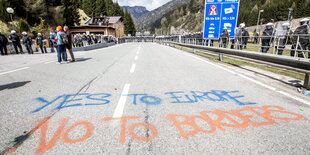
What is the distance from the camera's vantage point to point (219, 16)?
14.2m

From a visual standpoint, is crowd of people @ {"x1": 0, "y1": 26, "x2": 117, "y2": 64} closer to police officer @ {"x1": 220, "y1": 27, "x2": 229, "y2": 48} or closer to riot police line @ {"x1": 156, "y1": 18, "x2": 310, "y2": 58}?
riot police line @ {"x1": 156, "y1": 18, "x2": 310, "y2": 58}

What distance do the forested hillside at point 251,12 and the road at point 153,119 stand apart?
325 feet

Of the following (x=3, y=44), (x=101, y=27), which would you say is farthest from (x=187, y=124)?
(x=101, y=27)

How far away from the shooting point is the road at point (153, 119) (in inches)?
81.4

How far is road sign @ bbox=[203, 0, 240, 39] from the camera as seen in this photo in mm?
13716

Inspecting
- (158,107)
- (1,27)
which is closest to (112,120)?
(158,107)

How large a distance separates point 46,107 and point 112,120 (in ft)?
5.05

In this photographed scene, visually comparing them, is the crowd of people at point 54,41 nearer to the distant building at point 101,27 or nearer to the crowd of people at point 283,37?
the crowd of people at point 283,37

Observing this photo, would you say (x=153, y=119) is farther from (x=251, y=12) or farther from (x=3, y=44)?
(x=251, y=12)

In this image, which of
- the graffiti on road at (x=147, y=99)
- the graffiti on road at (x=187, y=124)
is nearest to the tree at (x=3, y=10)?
the graffiti on road at (x=147, y=99)

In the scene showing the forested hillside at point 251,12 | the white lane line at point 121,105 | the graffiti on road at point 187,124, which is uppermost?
the forested hillside at point 251,12

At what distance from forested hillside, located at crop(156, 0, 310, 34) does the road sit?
99.0m

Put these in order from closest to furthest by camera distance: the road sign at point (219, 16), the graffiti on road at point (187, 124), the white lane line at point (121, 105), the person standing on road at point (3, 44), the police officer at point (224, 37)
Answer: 1. the graffiti on road at point (187, 124)
2. the white lane line at point (121, 105)
3. the police officer at point (224, 37)
4. the road sign at point (219, 16)
5. the person standing on road at point (3, 44)

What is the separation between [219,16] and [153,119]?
46.4 ft
